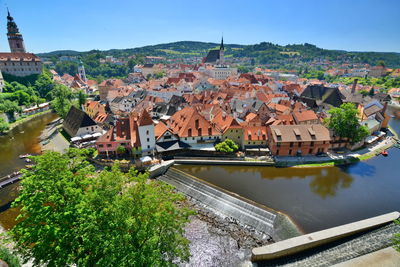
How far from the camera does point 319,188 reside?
36469mm

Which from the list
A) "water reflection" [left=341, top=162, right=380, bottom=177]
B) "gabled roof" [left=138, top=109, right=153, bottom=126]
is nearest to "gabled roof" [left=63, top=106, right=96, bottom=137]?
"gabled roof" [left=138, top=109, right=153, bottom=126]

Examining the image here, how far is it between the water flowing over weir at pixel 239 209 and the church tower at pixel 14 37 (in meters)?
136

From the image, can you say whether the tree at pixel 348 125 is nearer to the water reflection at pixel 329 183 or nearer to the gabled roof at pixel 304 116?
the gabled roof at pixel 304 116

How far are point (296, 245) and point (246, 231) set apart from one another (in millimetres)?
6201

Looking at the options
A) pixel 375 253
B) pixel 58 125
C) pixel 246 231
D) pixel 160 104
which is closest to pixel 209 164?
pixel 246 231

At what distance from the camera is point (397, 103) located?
4230 inches

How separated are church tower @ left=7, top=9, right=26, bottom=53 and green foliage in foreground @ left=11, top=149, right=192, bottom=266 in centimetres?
13950

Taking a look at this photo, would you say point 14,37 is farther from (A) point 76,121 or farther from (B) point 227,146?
(B) point 227,146

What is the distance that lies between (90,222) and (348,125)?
53374 millimetres

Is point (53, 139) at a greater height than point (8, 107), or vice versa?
point (8, 107)

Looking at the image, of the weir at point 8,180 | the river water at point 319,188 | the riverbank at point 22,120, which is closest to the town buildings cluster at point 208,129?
the river water at point 319,188

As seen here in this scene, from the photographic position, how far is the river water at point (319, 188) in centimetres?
3023

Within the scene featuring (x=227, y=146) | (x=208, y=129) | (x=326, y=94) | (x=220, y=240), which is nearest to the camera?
(x=220, y=240)

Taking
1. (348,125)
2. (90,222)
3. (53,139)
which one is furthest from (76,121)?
(348,125)
